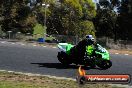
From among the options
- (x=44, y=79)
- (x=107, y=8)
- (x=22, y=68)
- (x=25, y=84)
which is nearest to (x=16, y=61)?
(x=22, y=68)

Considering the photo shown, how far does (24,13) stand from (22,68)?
171 feet

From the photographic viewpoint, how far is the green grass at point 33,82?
12.5 metres

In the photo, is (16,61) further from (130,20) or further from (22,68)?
(130,20)

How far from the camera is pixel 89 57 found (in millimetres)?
19156

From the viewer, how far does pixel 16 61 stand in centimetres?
1980

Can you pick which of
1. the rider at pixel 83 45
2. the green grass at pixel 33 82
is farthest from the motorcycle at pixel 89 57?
the green grass at pixel 33 82

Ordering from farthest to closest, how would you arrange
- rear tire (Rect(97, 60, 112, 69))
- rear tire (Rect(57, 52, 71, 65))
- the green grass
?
1. rear tire (Rect(57, 52, 71, 65))
2. rear tire (Rect(97, 60, 112, 69))
3. the green grass

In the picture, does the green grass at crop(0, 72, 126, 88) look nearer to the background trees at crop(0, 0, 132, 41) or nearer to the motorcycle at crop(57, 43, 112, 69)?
the motorcycle at crop(57, 43, 112, 69)

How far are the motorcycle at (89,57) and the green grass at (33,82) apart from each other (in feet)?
16.1

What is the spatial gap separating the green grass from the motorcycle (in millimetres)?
4914

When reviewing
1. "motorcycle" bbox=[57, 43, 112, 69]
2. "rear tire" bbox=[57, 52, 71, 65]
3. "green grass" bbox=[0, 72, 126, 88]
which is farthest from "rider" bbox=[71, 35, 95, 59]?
"green grass" bbox=[0, 72, 126, 88]

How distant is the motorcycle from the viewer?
19.1 m

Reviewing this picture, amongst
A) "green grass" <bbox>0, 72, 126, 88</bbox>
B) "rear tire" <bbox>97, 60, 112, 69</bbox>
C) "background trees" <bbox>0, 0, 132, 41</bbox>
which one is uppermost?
"green grass" <bbox>0, 72, 126, 88</bbox>

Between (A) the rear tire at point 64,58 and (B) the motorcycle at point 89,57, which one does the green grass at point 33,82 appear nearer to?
(B) the motorcycle at point 89,57
